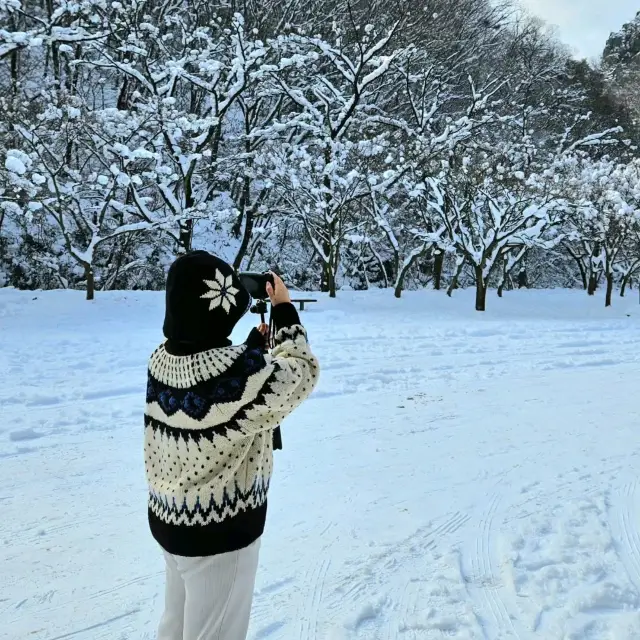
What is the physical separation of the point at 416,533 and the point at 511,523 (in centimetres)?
57

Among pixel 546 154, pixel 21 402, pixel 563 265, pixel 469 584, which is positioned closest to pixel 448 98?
pixel 546 154

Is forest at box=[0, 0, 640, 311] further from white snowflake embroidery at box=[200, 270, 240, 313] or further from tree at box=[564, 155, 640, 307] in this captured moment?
white snowflake embroidery at box=[200, 270, 240, 313]

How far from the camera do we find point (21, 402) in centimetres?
537

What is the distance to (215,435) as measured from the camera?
1.58 metres

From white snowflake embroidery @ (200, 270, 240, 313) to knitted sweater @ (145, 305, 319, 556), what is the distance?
12 cm

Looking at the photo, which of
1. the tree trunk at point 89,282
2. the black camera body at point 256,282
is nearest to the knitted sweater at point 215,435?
the black camera body at point 256,282

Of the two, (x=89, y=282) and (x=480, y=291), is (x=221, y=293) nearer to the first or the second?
(x=89, y=282)

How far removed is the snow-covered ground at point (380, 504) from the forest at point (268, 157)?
6.50 metres

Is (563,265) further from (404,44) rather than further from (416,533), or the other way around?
(416,533)

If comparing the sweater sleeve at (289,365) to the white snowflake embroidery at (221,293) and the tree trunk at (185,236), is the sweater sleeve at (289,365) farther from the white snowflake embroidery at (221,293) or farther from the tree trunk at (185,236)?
the tree trunk at (185,236)

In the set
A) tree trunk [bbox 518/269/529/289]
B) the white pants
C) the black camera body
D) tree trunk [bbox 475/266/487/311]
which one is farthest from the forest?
the white pants

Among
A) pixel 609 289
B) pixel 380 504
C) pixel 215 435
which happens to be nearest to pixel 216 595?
pixel 215 435

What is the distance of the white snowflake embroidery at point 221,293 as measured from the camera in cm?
156

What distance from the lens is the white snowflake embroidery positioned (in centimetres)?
156
